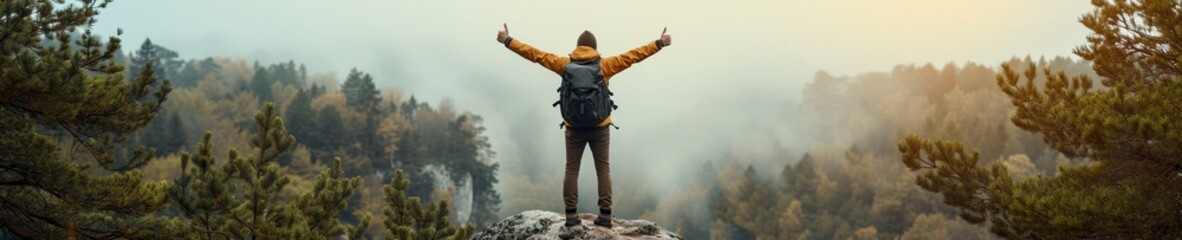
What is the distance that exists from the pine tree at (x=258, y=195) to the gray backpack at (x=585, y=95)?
9.94ft

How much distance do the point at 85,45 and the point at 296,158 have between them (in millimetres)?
77028

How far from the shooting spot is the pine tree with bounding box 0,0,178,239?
37.4 ft

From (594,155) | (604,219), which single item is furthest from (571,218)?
(594,155)

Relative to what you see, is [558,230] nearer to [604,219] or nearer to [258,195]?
[604,219]

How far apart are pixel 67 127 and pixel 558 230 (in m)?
7.38

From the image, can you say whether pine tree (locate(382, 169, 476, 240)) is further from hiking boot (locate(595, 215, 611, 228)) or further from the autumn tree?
the autumn tree

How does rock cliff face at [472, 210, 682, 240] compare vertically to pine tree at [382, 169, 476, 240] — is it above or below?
below

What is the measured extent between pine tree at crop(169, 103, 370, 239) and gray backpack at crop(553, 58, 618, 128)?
303cm

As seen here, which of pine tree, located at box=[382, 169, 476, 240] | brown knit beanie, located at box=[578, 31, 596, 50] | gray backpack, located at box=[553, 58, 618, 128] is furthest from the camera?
pine tree, located at box=[382, 169, 476, 240]

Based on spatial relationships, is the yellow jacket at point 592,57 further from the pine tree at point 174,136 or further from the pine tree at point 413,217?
the pine tree at point 174,136

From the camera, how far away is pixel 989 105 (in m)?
129

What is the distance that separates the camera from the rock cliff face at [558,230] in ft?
27.7

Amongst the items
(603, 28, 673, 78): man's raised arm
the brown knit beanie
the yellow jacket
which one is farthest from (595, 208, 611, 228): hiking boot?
the brown knit beanie

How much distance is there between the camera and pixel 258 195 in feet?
32.2
